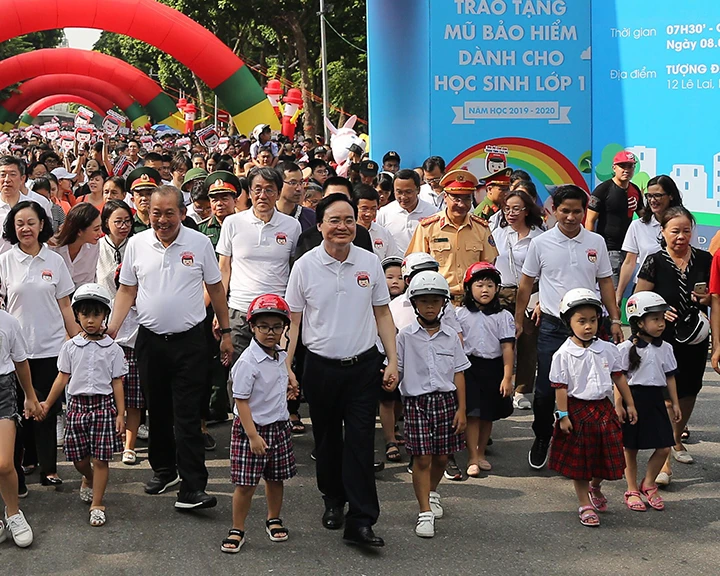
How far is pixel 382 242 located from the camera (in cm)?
832

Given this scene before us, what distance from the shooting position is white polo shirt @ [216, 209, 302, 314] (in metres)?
7.54

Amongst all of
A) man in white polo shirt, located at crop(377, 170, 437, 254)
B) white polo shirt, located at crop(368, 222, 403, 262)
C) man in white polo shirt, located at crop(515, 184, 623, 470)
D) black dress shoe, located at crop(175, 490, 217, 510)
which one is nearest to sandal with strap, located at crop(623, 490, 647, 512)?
man in white polo shirt, located at crop(515, 184, 623, 470)

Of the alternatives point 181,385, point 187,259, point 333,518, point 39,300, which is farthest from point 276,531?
point 39,300

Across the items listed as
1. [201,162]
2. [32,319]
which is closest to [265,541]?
[32,319]

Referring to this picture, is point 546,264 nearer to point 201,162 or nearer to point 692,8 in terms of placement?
point 692,8

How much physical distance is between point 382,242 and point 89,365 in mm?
2717

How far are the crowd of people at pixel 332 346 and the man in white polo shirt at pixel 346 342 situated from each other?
0.4 inches

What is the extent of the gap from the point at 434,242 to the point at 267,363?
2.25m

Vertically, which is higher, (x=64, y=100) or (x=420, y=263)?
(x=64, y=100)

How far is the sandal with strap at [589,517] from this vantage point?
6.12m

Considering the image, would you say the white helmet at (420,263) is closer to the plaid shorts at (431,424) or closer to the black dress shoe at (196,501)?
the plaid shorts at (431,424)

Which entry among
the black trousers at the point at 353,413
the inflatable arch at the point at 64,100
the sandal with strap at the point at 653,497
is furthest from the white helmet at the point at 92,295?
the inflatable arch at the point at 64,100

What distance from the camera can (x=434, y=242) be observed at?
25.2 feet

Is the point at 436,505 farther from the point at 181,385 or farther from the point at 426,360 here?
the point at 181,385
